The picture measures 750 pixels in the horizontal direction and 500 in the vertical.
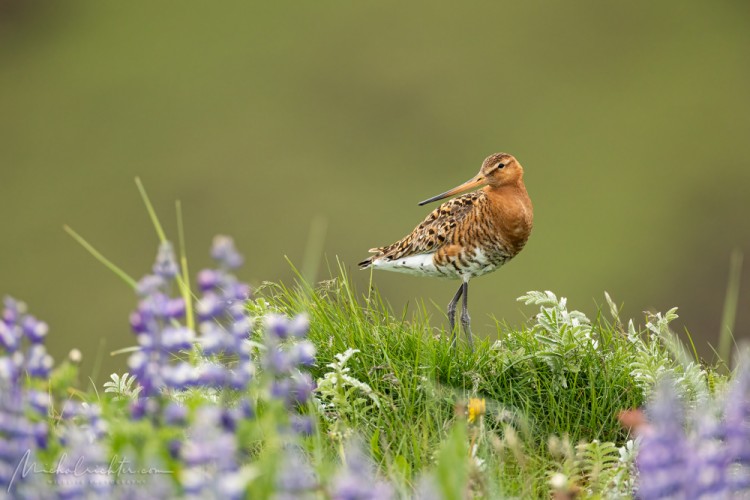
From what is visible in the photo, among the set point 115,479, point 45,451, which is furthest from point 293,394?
point 45,451

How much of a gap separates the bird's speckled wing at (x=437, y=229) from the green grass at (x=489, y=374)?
40.8 inches

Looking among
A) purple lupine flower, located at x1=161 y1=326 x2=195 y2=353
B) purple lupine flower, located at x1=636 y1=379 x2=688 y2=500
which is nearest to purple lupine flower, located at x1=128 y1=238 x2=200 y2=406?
purple lupine flower, located at x1=161 y1=326 x2=195 y2=353

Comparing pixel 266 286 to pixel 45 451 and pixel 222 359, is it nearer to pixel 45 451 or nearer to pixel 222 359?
pixel 222 359

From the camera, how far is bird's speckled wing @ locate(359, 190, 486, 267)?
17.0 ft

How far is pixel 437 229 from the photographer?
5219 millimetres

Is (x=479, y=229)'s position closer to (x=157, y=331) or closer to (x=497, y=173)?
(x=497, y=173)

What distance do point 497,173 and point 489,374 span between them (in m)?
1.38

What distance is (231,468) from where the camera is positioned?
5.46ft

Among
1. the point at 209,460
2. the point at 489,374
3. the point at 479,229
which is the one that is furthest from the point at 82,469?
the point at 479,229

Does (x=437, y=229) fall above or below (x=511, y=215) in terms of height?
below

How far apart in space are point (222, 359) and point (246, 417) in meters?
2.20

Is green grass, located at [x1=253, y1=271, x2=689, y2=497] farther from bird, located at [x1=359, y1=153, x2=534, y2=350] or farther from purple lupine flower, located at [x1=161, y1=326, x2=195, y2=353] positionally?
purple lupine flower, located at [x1=161, y1=326, x2=195, y2=353]

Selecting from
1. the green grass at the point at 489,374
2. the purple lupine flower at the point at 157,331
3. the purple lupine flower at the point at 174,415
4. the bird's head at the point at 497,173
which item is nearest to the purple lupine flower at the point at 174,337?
the purple lupine flower at the point at 157,331

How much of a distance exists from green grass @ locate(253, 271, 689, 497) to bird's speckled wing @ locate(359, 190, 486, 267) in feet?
3.40
